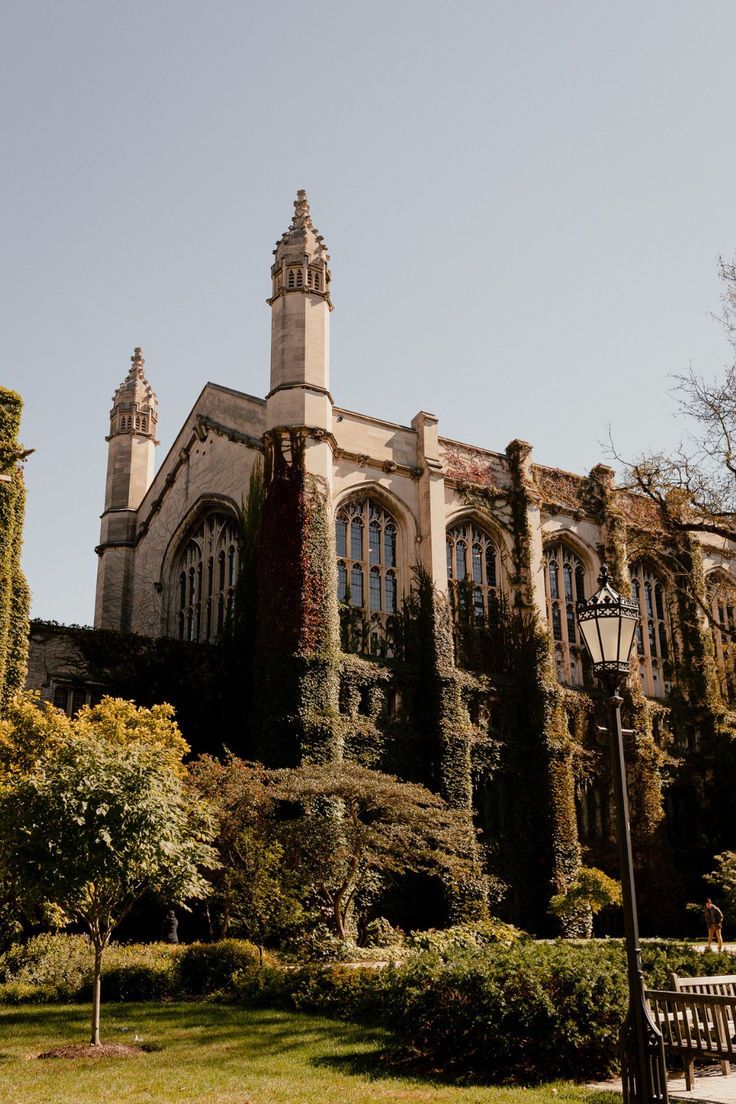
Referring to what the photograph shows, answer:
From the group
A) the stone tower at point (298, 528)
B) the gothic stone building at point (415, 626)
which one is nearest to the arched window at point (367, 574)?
the gothic stone building at point (415, 626)

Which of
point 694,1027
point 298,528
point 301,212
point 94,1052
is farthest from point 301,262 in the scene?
point 694,1027

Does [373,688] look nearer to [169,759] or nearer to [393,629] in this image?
[393,629]

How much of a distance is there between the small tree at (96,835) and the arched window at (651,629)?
2545cm

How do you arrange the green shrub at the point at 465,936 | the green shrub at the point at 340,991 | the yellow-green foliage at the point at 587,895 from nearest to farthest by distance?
the green shrub at the point at 340,991, the green shrub at the point at 465,936, the yellow-green foliage at the point at 587,895

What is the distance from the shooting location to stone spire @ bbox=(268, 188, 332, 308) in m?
31.6

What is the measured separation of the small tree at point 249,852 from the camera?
68.1ft

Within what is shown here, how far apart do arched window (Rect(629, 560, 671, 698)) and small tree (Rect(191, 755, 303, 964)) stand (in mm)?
18927

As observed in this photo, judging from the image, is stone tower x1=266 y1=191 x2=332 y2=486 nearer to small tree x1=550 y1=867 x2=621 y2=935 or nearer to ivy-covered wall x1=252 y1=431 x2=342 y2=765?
ivy-covered wall x1=252 y1=431 x2=342 y2=765

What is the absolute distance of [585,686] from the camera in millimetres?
34312

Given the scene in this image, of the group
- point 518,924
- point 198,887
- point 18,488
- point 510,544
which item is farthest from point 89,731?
point 510,544

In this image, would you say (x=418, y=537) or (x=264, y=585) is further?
(x=418, y=537)

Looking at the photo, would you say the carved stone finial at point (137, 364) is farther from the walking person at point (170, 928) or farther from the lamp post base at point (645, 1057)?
the lamp post base at point (645, 1057)

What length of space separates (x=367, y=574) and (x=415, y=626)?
2150 mm

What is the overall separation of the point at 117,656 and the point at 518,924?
13634 mm
